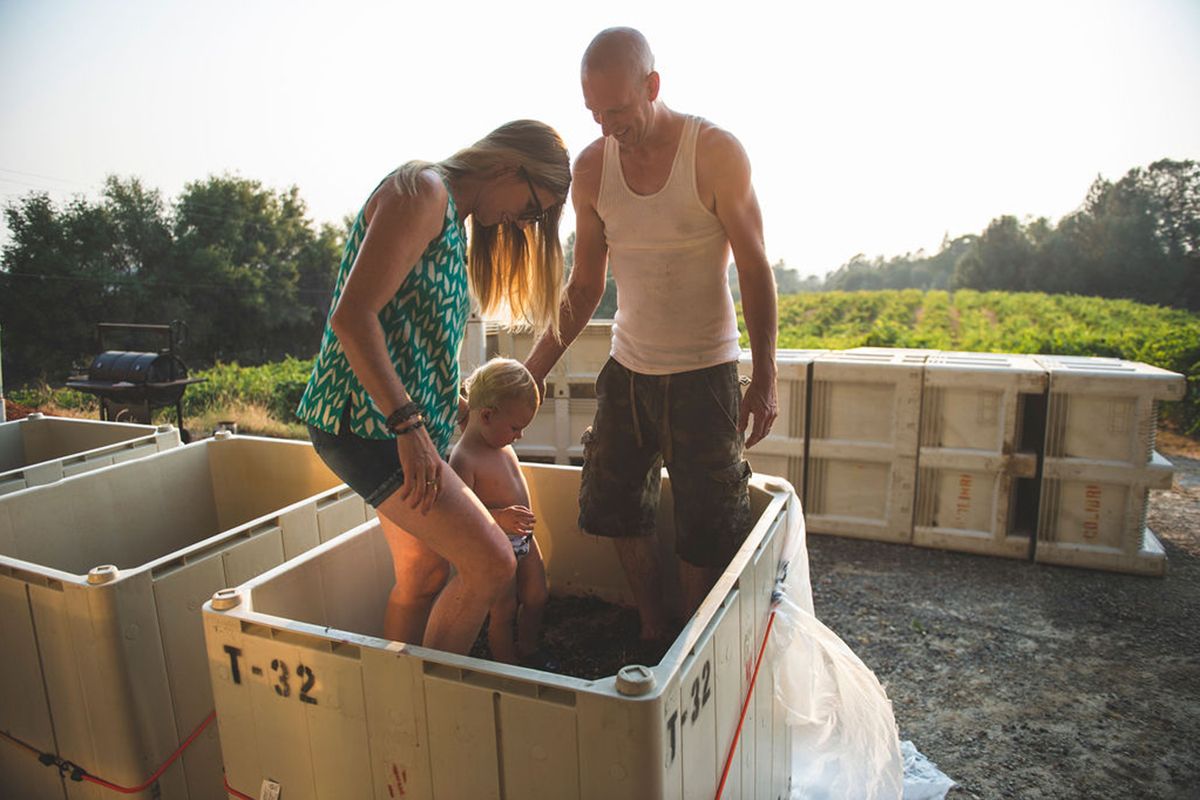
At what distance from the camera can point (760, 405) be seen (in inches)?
93.4

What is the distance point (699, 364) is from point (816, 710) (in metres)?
1.10

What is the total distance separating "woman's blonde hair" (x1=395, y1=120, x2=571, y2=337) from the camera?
5.92 ft

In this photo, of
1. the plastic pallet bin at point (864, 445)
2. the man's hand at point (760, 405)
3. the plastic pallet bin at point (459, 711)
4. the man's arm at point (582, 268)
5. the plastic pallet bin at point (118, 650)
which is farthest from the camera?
the plastic pallet bin at point (864, 445)

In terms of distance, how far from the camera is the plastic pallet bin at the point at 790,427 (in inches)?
194

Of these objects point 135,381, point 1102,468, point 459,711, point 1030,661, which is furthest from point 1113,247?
point 459,711

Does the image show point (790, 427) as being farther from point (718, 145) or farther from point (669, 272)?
point (718, 145)

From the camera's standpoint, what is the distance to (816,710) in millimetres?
2072

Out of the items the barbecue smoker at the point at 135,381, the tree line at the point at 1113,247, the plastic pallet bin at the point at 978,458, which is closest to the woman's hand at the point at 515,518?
the plastic pallet bin at the point at 978,458

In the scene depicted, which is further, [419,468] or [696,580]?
[696,580]

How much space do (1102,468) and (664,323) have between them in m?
3.44

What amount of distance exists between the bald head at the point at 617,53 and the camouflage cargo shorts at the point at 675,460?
952mm

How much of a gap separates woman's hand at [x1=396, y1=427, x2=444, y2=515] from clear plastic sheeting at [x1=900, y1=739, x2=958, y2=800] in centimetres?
193

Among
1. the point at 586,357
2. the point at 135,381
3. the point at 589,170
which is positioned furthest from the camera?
the point at 135,381

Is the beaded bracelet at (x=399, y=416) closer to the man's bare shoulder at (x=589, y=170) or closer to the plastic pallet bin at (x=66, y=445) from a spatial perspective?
the man's bare shoulder at (x=589, y=170)
